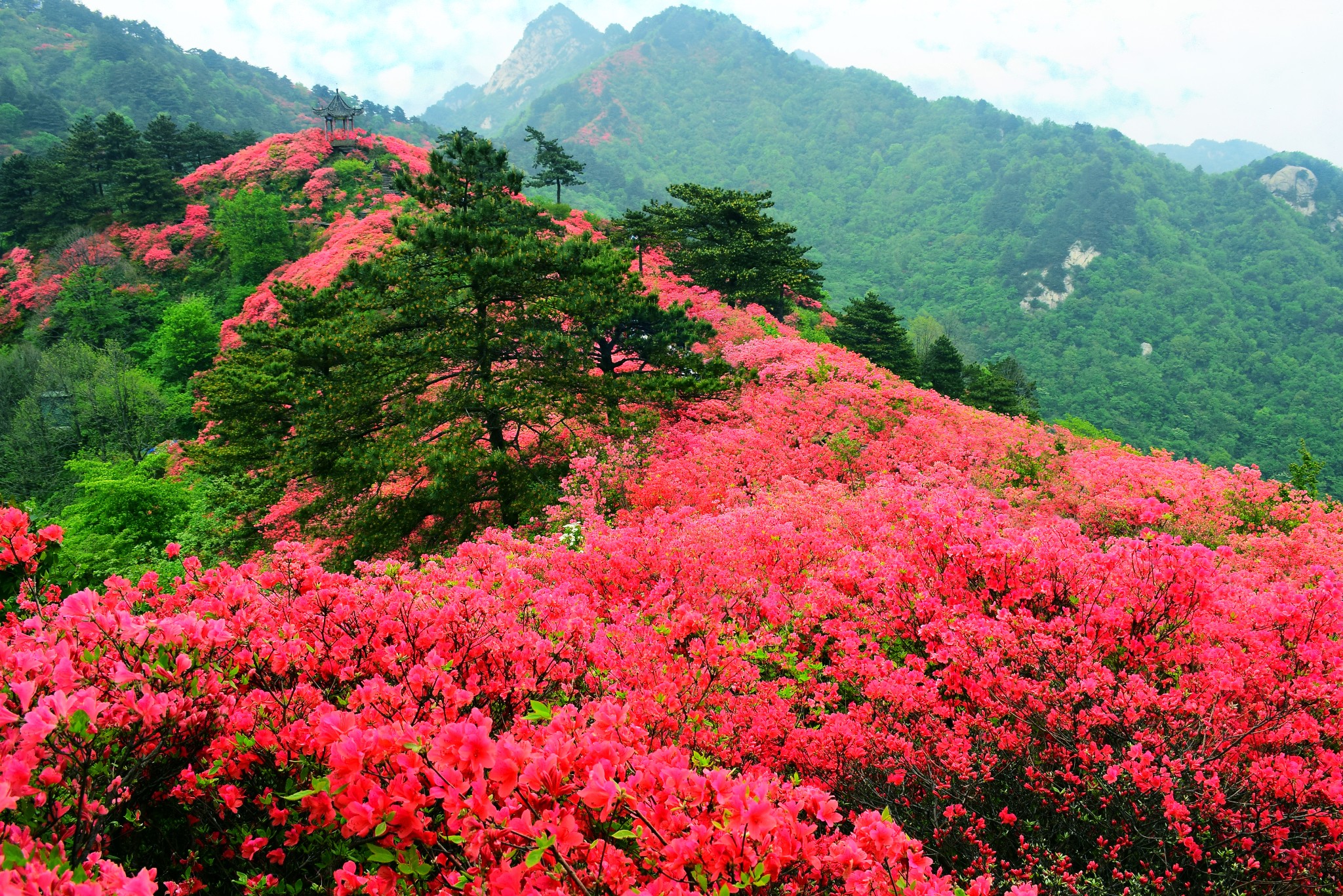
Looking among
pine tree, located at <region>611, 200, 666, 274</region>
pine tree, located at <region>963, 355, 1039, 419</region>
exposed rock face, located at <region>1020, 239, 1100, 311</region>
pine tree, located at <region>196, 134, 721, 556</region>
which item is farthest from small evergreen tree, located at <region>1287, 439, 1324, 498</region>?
exposed rock face, located at <region>1020, 239, 1100, 311</region>

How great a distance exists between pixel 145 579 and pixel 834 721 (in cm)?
435

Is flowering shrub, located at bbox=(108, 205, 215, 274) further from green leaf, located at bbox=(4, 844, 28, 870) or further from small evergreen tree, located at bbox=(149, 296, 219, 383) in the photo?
green leaf, located at bbox=(4, 844, 28, 870)

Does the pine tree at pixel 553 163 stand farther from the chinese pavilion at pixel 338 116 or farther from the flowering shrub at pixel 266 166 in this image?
the flowering shrub at pixel 266 166

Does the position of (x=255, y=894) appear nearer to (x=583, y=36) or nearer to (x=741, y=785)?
(x=741, y=785)

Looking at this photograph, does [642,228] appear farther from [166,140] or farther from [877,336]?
[166,140]

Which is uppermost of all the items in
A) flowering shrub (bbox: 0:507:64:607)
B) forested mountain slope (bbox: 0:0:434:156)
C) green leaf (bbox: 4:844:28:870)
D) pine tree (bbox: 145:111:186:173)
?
forested mountain slope (bbox: 0:0:434:156)

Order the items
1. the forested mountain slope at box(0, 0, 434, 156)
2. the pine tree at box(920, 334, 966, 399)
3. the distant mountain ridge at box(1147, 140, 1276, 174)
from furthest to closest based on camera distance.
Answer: the distant mountain ridge at box(1147, 140, 1276, 174)
the forested mountain slope at box(0, 0, 434, 156)
the pine tree at box(920, 334, 966, 399)

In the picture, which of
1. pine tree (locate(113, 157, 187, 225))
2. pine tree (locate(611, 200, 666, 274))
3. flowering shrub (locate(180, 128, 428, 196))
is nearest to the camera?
pine tree (locate(611, 200, 666, 274))

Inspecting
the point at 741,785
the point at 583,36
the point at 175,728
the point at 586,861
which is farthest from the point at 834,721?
the point at 583,36

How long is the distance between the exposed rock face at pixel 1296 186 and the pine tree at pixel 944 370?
95.8 m

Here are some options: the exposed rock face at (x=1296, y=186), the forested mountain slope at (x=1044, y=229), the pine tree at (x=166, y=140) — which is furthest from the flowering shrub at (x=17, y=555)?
the exposed rock face at (x=1296, y=186)

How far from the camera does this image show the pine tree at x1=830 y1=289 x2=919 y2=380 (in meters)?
24.5

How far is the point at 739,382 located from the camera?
13.0 m

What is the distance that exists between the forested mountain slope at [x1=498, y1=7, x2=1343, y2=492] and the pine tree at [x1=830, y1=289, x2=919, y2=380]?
1759 inches
